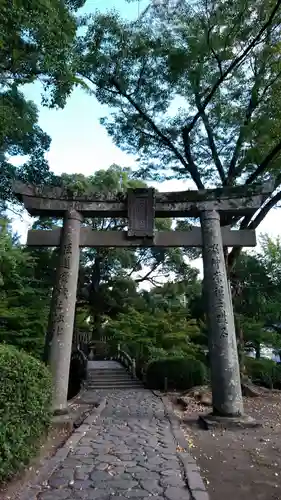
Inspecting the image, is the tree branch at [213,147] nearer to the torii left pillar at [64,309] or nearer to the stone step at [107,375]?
the torii left pillar at [64,309]

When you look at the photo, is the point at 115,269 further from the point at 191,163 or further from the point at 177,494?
the point at 177,494

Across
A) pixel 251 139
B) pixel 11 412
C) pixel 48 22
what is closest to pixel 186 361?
pixel 251 139

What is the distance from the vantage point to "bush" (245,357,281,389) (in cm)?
1652

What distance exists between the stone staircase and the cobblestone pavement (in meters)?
8.13

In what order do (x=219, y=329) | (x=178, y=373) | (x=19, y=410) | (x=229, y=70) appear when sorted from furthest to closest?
(x=178, y=373) < (x=229, y=70) < (x=219, y=329) < (x=19, y=410)

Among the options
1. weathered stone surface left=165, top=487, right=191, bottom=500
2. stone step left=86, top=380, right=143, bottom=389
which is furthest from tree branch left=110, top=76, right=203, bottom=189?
weathered stone surface left=165, top=487, right=191, bottom=500

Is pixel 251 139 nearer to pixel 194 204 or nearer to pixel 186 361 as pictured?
pixel 194 204

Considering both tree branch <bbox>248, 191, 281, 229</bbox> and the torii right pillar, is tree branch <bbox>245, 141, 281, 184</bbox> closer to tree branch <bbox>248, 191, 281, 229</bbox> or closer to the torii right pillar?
tree branch <bbox>248, 191, 281, 229</bbox>

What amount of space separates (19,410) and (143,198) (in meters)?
6.07

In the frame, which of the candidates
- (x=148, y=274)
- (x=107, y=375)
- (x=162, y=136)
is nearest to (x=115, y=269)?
(x=148, y=274)

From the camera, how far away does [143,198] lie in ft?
29.8

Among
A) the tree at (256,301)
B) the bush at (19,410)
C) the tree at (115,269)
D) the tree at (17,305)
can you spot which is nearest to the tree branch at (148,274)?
the tree at (115,269)

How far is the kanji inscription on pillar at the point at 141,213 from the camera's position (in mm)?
8898

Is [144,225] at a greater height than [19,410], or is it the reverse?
[144,225]
